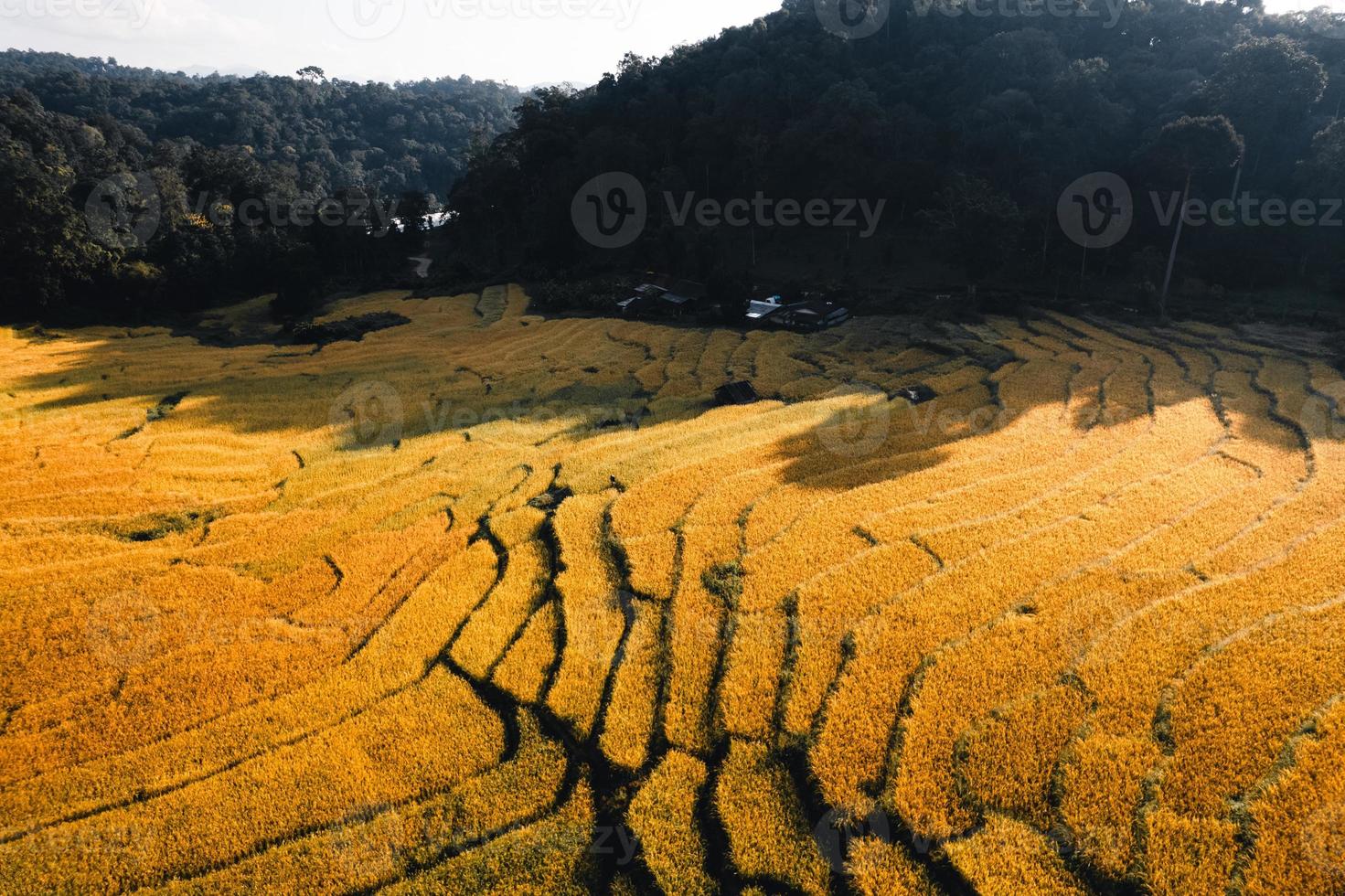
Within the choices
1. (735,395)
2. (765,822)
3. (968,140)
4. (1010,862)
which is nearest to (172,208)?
(735,395)

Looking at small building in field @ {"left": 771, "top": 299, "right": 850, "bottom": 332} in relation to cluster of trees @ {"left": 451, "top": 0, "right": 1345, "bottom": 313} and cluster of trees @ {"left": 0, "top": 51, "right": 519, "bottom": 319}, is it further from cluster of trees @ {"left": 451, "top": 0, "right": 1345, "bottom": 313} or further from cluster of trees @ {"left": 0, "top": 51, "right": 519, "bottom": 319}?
cluster of trees @ {"left": 0, "top": 51, "right": 519, "bottom": 319}

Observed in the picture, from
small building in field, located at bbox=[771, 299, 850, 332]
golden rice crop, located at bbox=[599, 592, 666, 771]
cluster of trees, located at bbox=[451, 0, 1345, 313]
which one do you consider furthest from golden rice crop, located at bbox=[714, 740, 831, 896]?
cluster of trees, located at bbox=[451, 0, 1345, 313]

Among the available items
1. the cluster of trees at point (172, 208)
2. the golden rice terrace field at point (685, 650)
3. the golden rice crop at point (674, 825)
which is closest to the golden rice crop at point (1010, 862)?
the golden rice terrace field at point (685, 650)

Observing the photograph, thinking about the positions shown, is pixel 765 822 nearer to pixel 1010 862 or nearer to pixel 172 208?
pixel 1010 862

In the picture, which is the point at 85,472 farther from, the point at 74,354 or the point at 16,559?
the point at 74,354

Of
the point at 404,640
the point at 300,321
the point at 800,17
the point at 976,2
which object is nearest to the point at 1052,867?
the point at 404,640
